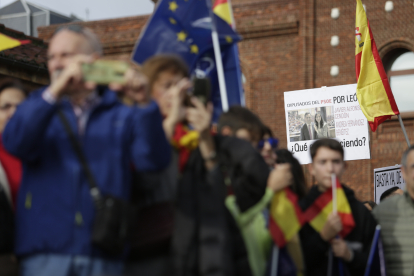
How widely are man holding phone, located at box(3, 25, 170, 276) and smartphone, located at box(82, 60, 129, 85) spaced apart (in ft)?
0.06

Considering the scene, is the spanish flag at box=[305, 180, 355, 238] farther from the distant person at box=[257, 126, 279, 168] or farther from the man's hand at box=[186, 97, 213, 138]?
the man's hand at box=[186, 97, 213, 138]

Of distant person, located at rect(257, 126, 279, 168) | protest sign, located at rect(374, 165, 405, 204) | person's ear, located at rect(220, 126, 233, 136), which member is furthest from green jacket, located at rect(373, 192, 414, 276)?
protest sign, located at rect(374, 165, 405, 204)

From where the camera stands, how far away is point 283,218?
Answer: 3367 mm

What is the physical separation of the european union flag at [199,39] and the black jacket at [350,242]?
1252 mm

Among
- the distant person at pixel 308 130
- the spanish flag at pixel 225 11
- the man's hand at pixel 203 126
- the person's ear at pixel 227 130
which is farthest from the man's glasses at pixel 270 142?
the distant person at pixel 308 130

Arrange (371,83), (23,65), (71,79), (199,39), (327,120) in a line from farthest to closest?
(327,120)
(23,65)
(371,83)
(199,39)
(71,79)

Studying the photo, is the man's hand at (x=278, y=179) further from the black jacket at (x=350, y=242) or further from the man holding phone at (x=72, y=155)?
the man holding phone at (x=72, y=155)

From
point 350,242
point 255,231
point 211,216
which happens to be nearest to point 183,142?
point 211,216

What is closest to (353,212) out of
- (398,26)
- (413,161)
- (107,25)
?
(413,161)

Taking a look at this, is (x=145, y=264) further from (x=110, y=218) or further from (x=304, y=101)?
(x=304, y=101)

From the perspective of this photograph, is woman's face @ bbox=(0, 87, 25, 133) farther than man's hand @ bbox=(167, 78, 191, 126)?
Yes

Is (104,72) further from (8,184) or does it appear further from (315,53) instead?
(315,53)

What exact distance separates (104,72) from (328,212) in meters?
2.20

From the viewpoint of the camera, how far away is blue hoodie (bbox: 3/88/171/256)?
2354 millimetres
